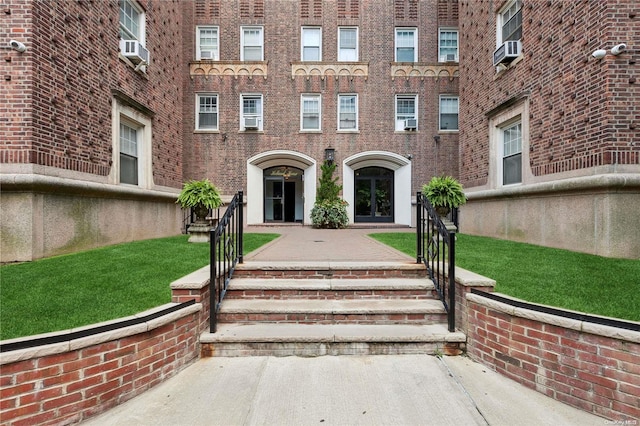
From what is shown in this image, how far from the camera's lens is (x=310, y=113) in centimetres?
1380

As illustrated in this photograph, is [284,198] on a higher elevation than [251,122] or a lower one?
lower

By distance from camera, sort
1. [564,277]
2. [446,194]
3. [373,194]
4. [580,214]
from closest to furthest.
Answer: [564,277] < [580,214] < [446,194] < [373,194]

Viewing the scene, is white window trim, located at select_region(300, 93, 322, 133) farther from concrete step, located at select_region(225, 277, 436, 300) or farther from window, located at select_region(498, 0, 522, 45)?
concrete step, located at select_region(225, 277, 436, 300)

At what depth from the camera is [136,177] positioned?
30.5ft

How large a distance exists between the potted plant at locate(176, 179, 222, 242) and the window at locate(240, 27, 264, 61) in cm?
890

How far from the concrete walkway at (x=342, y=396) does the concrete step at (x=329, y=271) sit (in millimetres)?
1347

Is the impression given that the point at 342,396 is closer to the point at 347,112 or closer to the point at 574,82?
the point at 574,82

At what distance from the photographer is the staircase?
3.24 meters

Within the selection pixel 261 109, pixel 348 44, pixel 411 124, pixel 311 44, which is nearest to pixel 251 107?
pixel 261 109

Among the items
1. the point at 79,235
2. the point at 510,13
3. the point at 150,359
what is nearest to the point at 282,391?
the point at 150,359

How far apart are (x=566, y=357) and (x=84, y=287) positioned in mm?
5059

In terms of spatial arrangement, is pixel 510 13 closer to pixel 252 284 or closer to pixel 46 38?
pixel 252 284

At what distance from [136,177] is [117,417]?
27.7ft

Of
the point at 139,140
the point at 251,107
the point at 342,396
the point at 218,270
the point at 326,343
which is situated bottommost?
the point at 342,396
